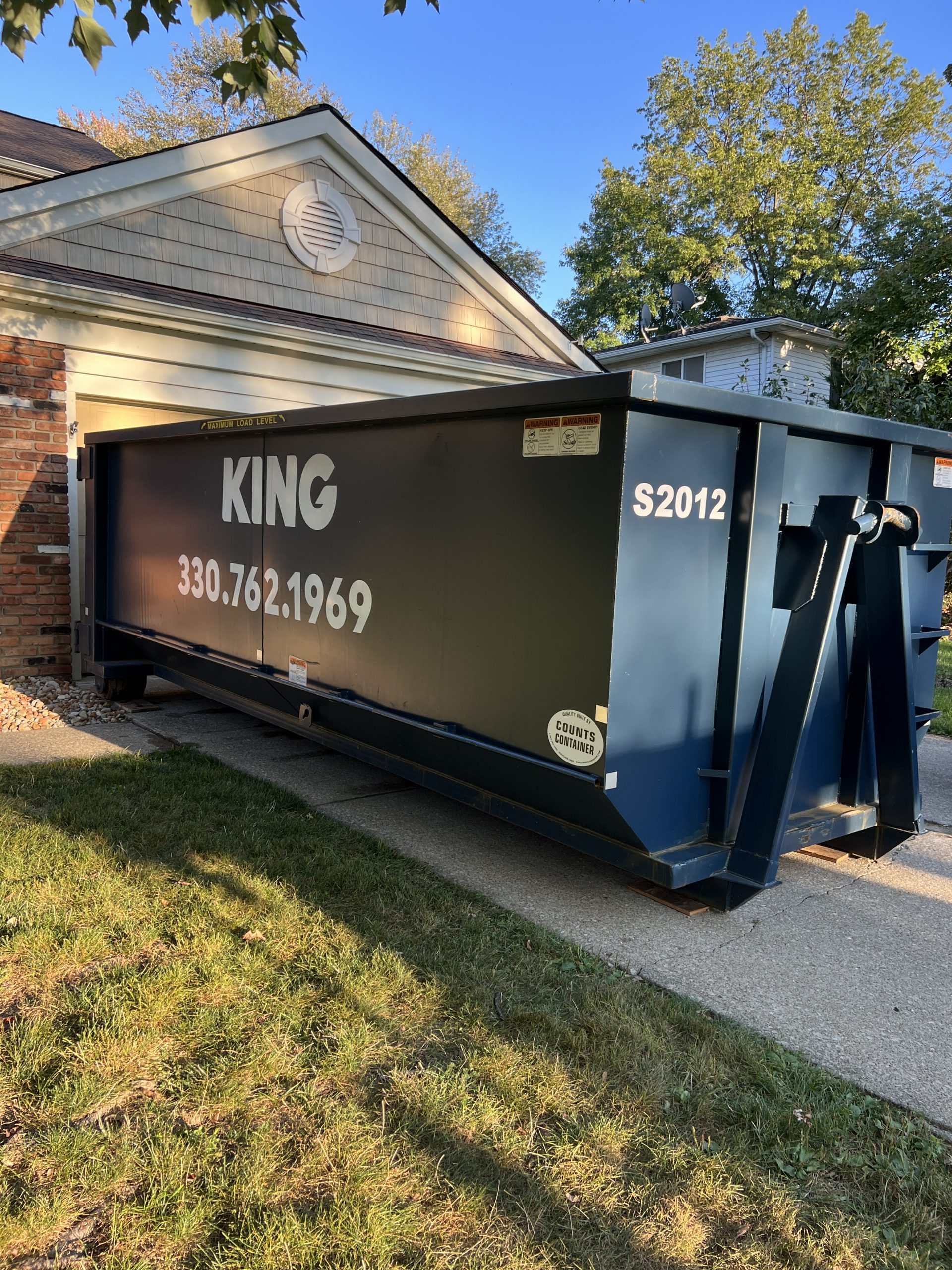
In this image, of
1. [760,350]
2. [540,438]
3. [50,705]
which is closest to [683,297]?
[760,350]

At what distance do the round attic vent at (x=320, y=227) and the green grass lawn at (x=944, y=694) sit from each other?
24.9ft

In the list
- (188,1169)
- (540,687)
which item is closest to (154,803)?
(540,687)

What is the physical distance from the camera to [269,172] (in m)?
9.62

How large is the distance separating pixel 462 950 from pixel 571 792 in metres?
0.73

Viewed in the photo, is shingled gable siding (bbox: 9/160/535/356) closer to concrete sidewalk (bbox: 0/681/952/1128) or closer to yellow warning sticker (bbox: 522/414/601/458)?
concrete sidewalk (bbox: 0/681/952/1128)

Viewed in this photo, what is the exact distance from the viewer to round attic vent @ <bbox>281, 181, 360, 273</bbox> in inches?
387

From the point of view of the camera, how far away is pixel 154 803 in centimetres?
487

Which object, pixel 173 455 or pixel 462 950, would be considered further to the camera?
pixel 173 455

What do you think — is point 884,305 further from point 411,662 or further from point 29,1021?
point 29,1021

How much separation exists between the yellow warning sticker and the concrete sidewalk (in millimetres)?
1948

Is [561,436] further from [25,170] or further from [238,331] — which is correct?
[25,170]

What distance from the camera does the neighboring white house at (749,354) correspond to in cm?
2283

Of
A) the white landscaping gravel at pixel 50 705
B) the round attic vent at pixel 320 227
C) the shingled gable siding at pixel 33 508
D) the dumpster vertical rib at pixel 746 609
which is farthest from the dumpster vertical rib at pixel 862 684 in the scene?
the round attic vent at pixel 320 227

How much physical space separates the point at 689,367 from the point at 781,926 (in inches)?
935
